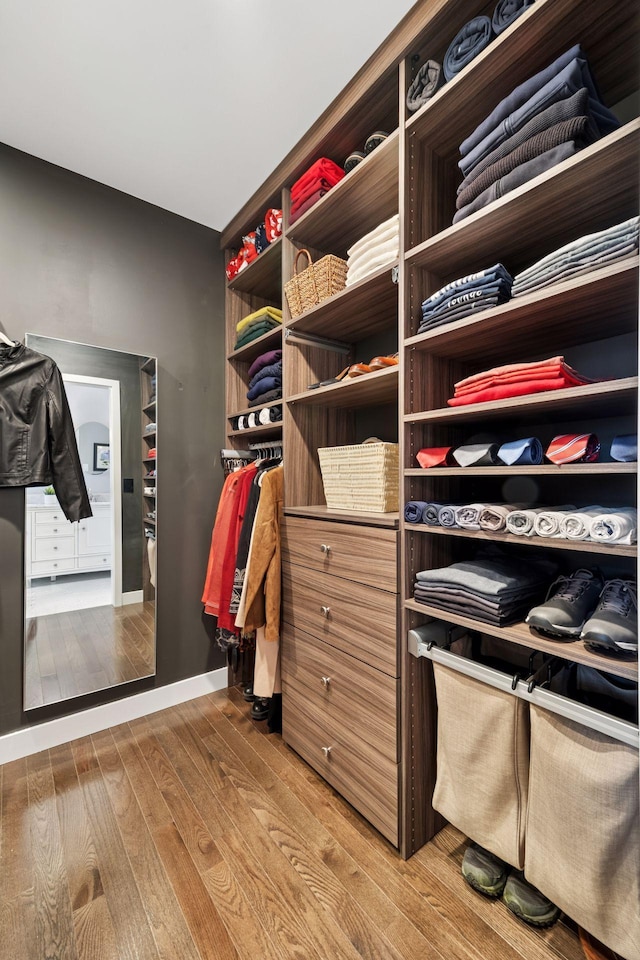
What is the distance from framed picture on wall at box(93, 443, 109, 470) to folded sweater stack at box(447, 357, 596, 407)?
1.68m

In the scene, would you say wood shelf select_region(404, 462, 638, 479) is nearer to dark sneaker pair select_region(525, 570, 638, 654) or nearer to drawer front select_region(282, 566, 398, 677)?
dark sneaker pair select_region(525, 570, 638, 654)

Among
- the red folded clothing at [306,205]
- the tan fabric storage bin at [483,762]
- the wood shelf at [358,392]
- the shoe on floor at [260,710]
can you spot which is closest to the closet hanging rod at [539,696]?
the tan fabric storage bin at [483,762]

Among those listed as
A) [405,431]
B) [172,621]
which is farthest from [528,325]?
[172,621]

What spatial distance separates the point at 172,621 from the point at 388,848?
147 cm

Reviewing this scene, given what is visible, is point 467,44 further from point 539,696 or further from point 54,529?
point 54,529

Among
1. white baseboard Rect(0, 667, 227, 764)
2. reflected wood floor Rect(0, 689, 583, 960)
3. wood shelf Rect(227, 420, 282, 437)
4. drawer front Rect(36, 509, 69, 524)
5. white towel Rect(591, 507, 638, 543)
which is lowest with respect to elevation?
reflected wood floor Rect(0, 689, 583, 960)

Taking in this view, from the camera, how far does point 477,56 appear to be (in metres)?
1.12

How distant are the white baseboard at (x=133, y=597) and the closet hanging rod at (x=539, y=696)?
149cm

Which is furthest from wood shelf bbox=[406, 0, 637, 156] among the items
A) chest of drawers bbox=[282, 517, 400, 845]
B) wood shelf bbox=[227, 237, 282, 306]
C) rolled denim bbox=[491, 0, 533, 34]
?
chest of drawers bbox=[282, 517, 400, 845]

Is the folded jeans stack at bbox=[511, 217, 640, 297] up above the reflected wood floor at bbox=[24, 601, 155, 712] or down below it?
above

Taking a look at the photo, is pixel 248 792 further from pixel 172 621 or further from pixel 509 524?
pixel 509 524

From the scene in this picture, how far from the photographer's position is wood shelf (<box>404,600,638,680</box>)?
86 cm

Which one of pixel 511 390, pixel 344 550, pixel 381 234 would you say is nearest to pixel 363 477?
pixel 344 550

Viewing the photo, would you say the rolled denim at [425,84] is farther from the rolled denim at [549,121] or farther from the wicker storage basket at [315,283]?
the wicker storage basket at [315,283]
